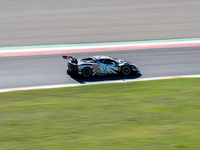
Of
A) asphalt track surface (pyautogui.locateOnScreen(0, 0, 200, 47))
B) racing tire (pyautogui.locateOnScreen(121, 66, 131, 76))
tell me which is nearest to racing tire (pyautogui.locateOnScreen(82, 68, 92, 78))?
racing tire (pyautogui.locateOnScreen(121, 66, 131, 76))

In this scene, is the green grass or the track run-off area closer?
the green grass

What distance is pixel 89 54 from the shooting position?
2225 centimetres

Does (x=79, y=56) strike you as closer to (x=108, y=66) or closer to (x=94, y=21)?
(x=108, y=66)

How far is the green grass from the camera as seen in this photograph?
6.74 metres

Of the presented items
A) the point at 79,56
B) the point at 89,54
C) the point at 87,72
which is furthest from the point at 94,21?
the point at 87,72

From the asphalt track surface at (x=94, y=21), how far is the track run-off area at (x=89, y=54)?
8.80ft

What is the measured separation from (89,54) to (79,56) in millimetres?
936

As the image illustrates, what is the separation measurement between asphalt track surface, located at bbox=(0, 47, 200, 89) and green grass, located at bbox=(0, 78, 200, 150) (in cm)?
327

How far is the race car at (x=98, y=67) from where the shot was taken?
16.1m

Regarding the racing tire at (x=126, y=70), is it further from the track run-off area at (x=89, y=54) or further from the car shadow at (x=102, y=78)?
the track run-off area at (x=89, y=54)

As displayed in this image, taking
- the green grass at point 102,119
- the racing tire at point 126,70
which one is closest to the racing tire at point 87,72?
the racing tire at point 126,70

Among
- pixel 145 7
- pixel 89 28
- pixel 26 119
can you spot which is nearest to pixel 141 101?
pixel 26 119

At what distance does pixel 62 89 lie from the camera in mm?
13883

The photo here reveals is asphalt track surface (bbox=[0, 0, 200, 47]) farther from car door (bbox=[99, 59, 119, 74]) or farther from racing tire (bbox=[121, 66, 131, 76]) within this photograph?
racing tire (bbox=[121, 66, 131, 76])
